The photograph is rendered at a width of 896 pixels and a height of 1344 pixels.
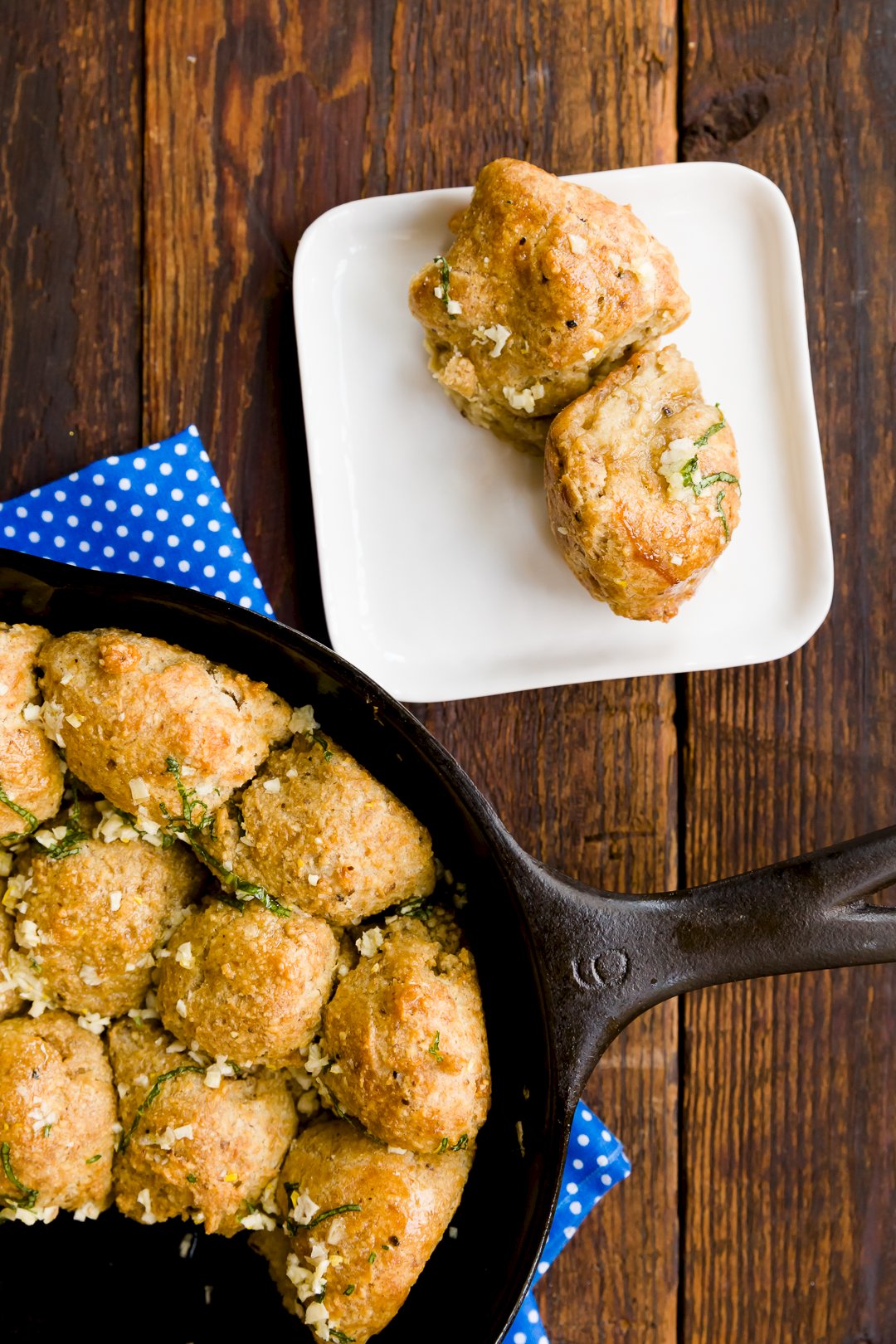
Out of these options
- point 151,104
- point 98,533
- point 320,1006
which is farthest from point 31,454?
point 320,1006

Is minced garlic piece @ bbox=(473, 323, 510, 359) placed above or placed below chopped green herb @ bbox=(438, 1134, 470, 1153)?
above

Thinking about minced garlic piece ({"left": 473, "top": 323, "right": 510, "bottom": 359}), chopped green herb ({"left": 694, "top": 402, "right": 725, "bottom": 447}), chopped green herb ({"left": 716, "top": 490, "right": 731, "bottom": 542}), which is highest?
minced garlic piece ({"left": 473, "top": 323, "right": 510, "bottom": 359})

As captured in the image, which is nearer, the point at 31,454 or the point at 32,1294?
the point at 32,1294

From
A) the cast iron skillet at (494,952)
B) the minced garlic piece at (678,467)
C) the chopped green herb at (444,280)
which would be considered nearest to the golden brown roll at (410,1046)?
the cast iron skillet at (494,952)

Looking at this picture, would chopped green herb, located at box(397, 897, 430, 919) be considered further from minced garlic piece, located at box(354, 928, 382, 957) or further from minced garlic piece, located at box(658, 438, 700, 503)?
minced garlic piece, located at box(658, 438, 700, 503)

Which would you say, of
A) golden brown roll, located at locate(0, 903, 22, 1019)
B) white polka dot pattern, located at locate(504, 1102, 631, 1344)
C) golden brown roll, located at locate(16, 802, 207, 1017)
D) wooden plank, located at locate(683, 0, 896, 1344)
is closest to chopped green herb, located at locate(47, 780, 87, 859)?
golden brown roll, located at locate(16, 802, 207, 1017)

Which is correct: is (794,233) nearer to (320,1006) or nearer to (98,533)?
(98,533)
